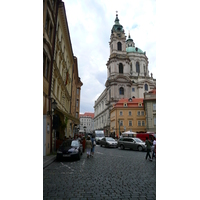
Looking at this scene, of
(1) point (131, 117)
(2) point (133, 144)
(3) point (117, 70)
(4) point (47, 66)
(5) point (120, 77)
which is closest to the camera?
(4) point (47, 66)

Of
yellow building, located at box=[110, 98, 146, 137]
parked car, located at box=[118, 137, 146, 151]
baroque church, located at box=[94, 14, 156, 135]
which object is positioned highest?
baroque church, located at box=[94, 14, 156, 135]

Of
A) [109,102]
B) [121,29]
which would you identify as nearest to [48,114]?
[109,102]

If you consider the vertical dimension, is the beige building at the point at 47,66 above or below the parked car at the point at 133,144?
above

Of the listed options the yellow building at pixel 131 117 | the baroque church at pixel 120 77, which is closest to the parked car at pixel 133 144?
the yellow building at pixel 131 117

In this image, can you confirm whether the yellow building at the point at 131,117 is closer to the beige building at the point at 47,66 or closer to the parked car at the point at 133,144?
the parked car at the point at 133,144

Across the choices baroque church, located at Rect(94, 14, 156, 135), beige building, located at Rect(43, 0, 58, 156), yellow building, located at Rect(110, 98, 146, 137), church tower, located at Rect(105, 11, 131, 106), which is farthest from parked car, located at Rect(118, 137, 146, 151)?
church tower, located at Rect(105, 11, 131, 106)

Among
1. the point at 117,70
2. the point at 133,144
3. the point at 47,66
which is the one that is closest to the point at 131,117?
the point at 117,70

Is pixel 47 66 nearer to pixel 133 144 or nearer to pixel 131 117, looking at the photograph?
pixel 133 144

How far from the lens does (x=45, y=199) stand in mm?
4922

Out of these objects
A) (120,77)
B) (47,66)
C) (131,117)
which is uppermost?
(120,77)

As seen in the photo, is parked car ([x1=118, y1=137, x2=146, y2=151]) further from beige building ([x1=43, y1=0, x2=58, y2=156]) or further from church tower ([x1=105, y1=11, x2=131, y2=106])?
church tower ([x1=105, y1=11, x2=131, y2=106])

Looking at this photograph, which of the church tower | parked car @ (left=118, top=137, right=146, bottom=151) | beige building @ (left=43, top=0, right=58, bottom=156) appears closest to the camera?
beige building @ (left=43, top=0, right=58, bottom=156)
